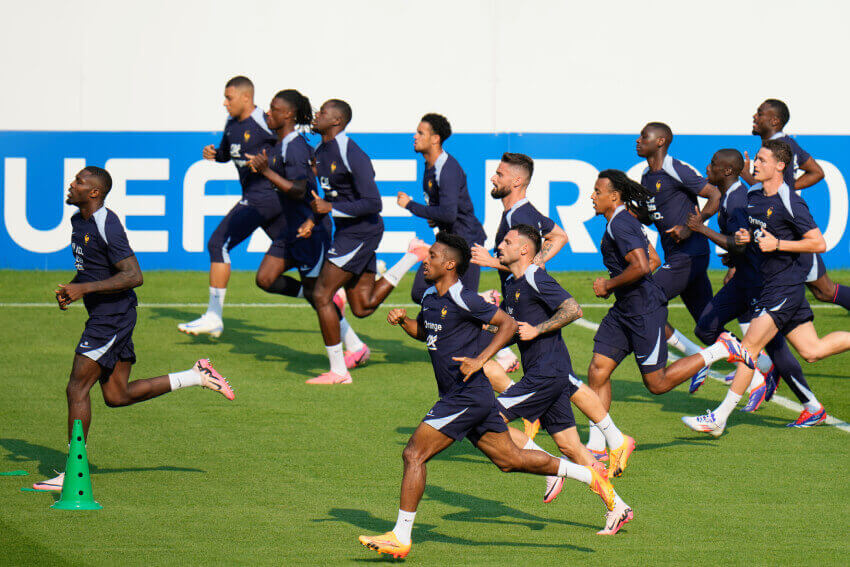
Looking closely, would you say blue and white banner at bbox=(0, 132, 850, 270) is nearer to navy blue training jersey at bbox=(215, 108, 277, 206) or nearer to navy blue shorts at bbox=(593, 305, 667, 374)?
navy blue training jersey at bbox=(215, 108, 277, 206)

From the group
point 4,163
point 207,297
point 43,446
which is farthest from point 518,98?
point 43,446

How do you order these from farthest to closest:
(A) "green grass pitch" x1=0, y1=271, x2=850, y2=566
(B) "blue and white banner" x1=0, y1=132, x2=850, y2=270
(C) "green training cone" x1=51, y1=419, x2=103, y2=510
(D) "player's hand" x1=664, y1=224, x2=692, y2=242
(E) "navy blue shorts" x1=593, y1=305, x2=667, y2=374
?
(B) "blue and white banner" x1=0, y1=132, x2=850, y2=270 < (D) "player's hand" x1=664, y1=224, x2=692, y2=242 < (E) "navy blue shorts" x1=593, y1=305, x2=667, y2=374 < (C) "green training cone" x1=51, y1=419, x2=103, y2=510 < (A) "green grass pitch" x1=0, y1=271, x2=850, y2=566

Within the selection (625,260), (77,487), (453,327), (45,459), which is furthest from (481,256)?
(45,459)

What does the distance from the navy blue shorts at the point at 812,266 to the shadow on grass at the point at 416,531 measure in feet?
13.4

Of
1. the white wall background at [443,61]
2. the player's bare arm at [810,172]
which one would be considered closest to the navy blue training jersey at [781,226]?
the player's bare arm at [810,172]

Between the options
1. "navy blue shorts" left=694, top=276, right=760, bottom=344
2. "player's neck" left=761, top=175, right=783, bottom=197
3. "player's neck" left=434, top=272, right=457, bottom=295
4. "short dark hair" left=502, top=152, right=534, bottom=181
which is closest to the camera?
"player's neck" left=434, top=272, right=457, bottom=295

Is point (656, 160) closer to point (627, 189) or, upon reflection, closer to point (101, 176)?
point (627, 189)

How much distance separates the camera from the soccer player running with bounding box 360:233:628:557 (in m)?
6.82

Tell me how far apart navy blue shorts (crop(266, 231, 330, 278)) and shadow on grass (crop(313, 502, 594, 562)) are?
5.32 meters

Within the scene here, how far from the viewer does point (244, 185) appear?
1354 cm

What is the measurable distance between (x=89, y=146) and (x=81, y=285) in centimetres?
1189

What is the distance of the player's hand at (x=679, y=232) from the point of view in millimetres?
10953

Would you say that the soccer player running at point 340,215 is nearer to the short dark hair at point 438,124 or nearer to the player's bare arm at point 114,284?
the short dark hair at point 438,124

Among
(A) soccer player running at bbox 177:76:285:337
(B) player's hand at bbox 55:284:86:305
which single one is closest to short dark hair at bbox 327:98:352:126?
(A) soccer player running at bbox 177:76:285:337
